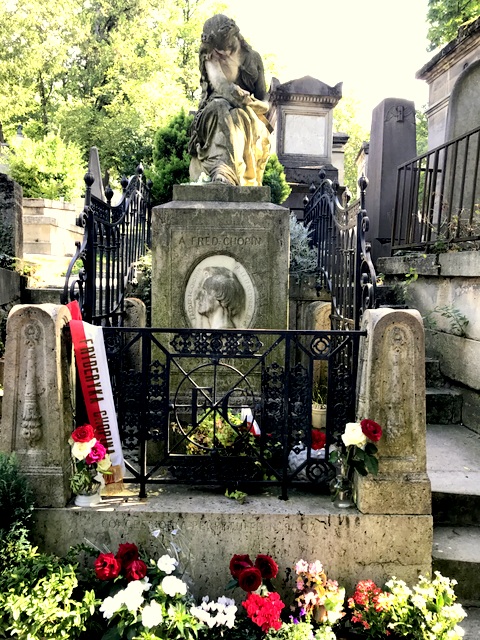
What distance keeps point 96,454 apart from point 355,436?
4.85ft

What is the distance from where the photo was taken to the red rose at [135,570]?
8.10 ft

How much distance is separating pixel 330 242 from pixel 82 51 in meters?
23.5

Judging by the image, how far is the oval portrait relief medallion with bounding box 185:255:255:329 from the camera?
443 centimetres

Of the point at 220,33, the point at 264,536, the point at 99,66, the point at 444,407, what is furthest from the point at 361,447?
the point at 99,66

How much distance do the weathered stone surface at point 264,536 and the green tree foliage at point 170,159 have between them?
28.4 feet

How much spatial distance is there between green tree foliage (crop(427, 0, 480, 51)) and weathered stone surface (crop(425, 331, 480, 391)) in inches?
419

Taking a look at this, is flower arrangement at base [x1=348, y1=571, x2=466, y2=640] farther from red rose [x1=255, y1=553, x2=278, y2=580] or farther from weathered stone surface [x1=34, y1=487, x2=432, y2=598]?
red rose [x1=255, y1=553, x2=278, y2=580]

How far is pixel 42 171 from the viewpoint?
11.5m

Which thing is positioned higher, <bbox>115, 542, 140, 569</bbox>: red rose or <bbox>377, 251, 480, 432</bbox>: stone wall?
<bbox>377, 251, 480, 432</bbox>: stone wall

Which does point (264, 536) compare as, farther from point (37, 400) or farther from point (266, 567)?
point (37, 400)

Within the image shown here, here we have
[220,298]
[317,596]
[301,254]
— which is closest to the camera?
[317,596]

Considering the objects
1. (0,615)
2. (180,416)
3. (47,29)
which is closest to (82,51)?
(47,29)

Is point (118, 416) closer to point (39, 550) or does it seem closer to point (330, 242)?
point (39, 550)

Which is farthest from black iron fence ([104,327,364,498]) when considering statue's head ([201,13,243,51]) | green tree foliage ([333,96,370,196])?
green tree foliage ([333,96,370,196])
